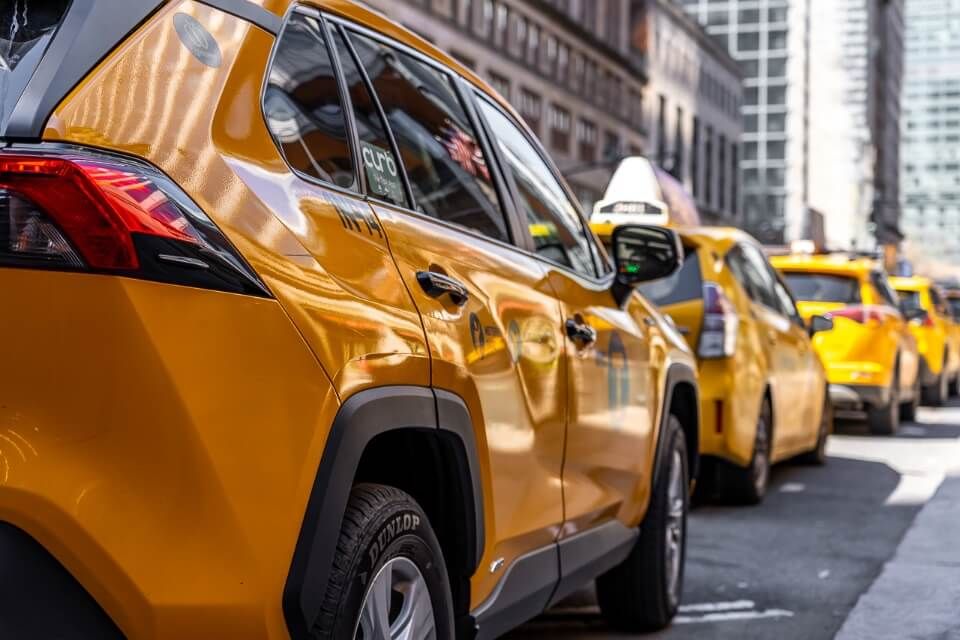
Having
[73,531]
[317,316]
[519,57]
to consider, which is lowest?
[73,531]

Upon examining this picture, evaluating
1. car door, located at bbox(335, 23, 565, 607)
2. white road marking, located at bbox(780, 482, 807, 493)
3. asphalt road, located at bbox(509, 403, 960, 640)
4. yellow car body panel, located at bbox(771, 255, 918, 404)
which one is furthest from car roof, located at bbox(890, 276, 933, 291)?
car door, located at bbox(335, 23, 565, 607)

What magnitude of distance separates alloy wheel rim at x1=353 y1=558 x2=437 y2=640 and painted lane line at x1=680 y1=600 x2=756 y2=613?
9.88 feet

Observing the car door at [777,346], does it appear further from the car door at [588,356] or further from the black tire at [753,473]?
the car door at [588,356]

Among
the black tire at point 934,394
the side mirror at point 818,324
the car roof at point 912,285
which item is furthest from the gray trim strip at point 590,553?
the car roof at point 912,285

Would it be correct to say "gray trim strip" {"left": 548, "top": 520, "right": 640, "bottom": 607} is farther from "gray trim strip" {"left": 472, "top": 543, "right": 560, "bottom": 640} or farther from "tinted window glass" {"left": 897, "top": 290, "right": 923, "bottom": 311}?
"tinted window glass" {"left": 897, "top": 290, "right": 923, "bottom": 311}

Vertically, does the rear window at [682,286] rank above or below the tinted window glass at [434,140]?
Answer: below

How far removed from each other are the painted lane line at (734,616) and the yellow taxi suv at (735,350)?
257cm

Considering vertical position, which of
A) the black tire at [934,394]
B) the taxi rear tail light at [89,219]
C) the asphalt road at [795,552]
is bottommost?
the black tire at [934,394]

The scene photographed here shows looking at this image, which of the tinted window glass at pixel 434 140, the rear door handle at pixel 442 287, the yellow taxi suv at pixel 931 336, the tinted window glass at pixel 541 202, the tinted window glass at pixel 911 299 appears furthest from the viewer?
the yellow taxi suv at pixel 931 336

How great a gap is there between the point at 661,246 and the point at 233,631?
3014 millimetres

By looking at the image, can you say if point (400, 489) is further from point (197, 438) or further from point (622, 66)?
point (622, 66)

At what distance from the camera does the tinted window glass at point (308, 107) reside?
312 cm

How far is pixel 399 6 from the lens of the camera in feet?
154

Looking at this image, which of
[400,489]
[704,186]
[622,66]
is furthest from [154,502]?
[704,186]
